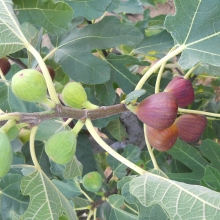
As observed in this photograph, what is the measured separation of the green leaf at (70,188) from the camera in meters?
1.23

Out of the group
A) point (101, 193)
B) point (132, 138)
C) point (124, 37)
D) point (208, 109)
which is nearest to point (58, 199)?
point (101, 193)

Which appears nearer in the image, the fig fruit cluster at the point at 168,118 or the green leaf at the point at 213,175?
the fig fruit cluster at the point at 168,118

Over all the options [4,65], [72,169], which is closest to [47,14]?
[4,65]

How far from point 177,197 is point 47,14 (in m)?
0.62

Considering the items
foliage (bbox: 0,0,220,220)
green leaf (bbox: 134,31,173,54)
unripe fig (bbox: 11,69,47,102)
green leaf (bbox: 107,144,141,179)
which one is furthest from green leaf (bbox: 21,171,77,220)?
green leaf (bbox: 134,31,173,54)

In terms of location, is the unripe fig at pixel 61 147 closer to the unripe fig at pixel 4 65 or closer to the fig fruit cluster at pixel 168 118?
the fig fruit cluster at pixel 168 118

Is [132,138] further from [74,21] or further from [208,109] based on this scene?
[74,21]

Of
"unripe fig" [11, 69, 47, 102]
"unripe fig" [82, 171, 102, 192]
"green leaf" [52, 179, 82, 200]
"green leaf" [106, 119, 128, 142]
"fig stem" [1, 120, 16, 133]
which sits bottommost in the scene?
"green leaf" [52, 179, 82, 200]

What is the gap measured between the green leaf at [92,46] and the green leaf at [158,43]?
21cm

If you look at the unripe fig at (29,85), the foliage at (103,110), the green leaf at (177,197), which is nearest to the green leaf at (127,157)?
the foliage at (103,110)

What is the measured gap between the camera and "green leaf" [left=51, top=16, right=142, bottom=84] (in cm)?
110

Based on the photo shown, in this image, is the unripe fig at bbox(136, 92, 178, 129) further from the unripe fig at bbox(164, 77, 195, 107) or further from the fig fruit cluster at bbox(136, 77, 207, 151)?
the unripe fig at bbox(164, 77, 195, 107)

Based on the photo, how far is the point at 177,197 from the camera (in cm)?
66

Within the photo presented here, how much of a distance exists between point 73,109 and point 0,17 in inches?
10.8
